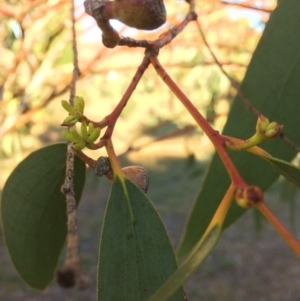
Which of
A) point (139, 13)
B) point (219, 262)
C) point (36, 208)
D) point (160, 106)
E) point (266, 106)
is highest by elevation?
point (139, 13)

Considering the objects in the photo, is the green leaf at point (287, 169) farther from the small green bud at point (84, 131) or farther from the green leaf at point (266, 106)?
the green leaf at point (266, 106)

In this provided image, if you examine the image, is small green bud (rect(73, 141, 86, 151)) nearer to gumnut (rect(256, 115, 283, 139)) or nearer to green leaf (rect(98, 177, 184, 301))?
green leaf (rect(98, 177, 184, 301))

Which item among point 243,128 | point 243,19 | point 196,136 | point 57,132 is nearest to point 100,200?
point 57,132

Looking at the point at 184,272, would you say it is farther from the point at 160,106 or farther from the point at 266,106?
the point at 160,106

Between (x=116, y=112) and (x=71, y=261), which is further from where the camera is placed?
(x=116, y=112)

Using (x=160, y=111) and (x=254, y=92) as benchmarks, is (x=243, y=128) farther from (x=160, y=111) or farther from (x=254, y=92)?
(x=160, y=111)

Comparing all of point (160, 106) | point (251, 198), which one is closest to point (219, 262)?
point (160, 106)

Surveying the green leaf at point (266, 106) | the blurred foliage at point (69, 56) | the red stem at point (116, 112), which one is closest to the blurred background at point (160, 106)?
the blurred foliage at point (69, 56)
